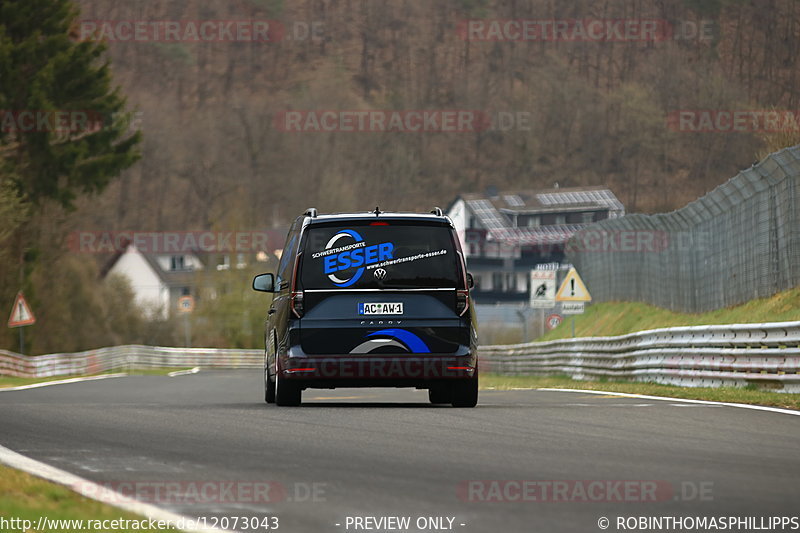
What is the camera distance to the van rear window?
14.3m

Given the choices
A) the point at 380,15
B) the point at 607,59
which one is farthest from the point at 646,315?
the point at 380,15

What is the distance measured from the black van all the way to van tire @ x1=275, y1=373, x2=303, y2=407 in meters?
0.28

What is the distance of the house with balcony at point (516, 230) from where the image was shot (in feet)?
401

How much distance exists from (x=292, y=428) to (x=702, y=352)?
32.2ft

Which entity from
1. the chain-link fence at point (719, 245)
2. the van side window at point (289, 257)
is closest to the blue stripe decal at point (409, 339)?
the van side window at point (289, 257)

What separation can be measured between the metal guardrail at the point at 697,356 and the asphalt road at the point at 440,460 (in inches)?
141

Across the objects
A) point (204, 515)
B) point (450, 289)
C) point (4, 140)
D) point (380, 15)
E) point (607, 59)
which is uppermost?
point (380, 15)

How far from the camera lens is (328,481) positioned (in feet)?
25.8

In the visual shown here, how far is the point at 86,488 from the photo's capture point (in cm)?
757

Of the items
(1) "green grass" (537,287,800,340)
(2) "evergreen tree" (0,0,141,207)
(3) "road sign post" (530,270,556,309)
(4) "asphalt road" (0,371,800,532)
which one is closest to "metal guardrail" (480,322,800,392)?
(1) "green grass" (537,287,800,340)

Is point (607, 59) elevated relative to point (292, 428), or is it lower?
elevated

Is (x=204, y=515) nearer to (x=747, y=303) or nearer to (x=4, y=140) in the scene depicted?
(x=747, y=303)

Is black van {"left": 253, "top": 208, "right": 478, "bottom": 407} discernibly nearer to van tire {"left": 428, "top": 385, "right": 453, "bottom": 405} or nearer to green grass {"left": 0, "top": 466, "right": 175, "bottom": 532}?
van tire {"left": 428, "top": 385, "right": 453, "bottom": 405}

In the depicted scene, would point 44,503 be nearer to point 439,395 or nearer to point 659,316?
point 439,395
